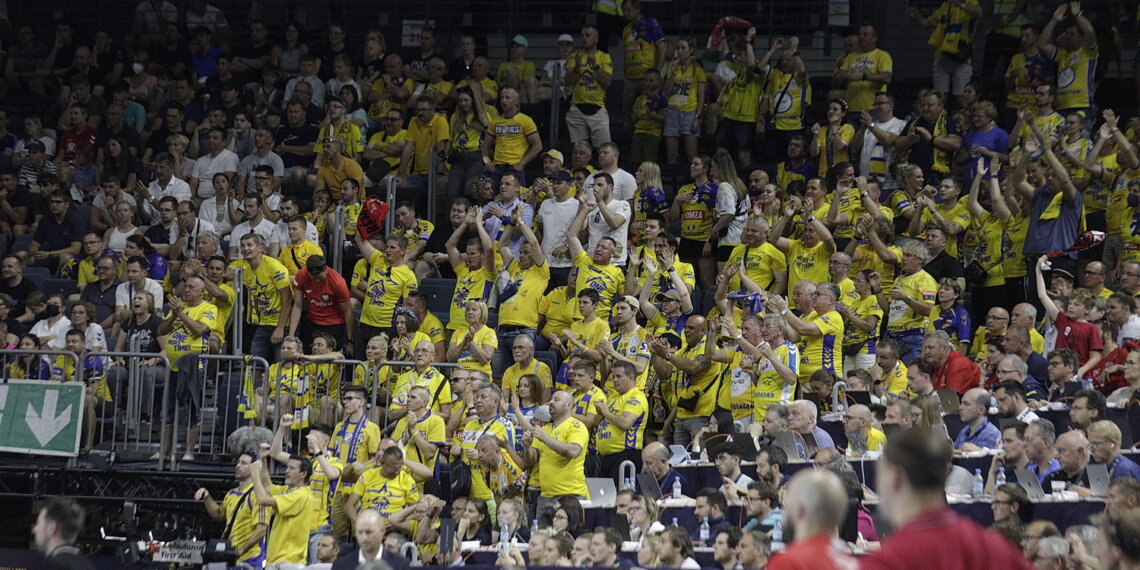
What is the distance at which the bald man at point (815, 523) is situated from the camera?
4398 millimetres

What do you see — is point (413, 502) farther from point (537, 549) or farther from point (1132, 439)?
point (1132, 439)

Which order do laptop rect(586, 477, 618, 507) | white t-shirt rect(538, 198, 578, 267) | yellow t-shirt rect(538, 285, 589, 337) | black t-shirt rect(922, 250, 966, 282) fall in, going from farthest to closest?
white t-shirt rect(538, 198, 578, 267) < yellow t-shirt rect(538, 285, 589, 337) < black t-shirt rect(922, 250, 966, 282) < laptop rect(586, 477, 618, 507)

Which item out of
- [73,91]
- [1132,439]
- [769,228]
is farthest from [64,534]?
[73,91]

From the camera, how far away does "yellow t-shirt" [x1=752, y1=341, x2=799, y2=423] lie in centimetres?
1286

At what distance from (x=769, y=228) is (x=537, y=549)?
6.37 m

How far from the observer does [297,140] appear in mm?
18859

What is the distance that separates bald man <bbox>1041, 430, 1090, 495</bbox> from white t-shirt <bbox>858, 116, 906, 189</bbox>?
735cm

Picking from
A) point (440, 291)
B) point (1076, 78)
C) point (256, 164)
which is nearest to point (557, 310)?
point (440, 291)

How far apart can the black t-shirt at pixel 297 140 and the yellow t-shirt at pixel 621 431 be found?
7.42m

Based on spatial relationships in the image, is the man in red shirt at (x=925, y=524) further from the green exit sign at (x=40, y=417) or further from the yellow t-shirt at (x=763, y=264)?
the green exit sign at (x=40, y=417)

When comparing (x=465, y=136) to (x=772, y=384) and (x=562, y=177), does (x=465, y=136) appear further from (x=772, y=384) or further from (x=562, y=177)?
(x=772, y=384)

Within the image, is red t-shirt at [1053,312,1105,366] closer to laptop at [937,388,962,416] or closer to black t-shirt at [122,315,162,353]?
laptop at [937,388,962,416]

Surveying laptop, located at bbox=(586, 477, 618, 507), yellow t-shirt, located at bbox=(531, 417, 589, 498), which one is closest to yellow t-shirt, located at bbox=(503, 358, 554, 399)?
yellow t-shirt, located at bbox=(531, 417, 589, 498)

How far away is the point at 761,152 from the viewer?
18.5m
